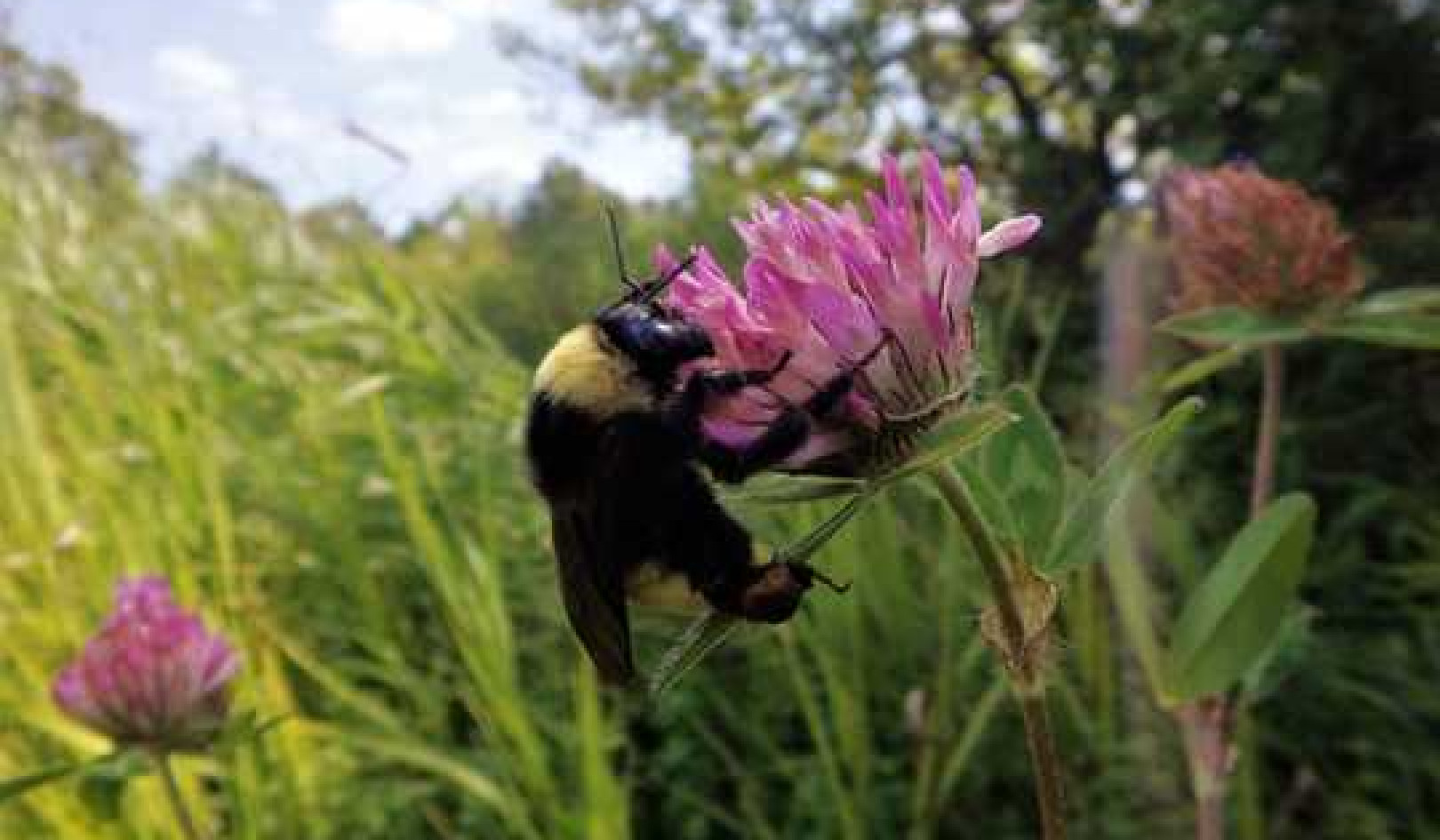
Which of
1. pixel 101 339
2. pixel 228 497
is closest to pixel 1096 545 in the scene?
pixel 228 497

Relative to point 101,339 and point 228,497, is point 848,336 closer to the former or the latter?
point 228,497

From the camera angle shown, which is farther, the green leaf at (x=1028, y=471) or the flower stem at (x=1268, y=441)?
the flower stem at (x=1268, y=441)

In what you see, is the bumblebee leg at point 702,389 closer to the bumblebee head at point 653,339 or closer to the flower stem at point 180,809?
the bumblebee head at point 653,339


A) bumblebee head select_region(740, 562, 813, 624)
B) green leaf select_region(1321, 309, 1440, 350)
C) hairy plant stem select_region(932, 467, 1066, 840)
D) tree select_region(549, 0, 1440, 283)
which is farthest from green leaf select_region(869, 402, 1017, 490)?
tree select_region(549, 0, 1440, 283)

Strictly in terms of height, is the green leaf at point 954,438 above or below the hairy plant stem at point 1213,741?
above

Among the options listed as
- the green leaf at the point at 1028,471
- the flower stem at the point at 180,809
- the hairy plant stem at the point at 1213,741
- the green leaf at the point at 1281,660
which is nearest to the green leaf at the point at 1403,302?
the hairy plant stem at the point at 1213,741

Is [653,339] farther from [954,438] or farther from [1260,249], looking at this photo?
[1260,249]

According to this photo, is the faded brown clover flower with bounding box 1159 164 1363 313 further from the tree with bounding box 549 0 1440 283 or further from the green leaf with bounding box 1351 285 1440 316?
the tree with bounding box 549 0 1440 283
